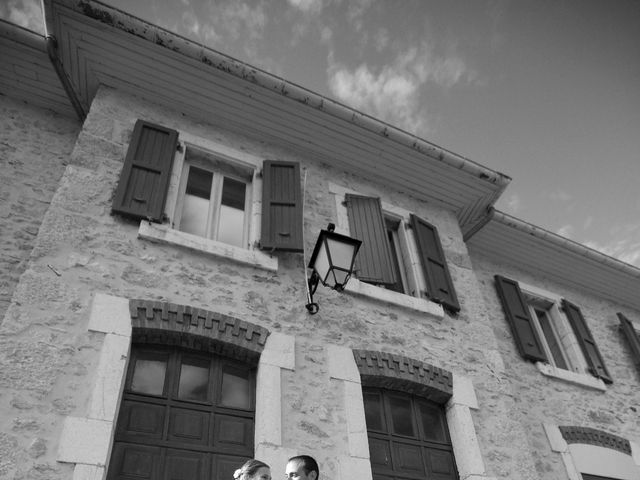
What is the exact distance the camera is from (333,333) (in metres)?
5.48

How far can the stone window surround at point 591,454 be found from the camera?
21.5 ft

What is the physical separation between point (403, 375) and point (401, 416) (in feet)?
1.36

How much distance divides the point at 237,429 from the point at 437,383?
2.20 meters

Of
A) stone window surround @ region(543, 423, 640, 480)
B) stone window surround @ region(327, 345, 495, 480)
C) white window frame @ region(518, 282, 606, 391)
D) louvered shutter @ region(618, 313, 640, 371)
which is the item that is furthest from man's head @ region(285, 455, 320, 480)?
louvered shutter @ region(618, 313, 640, 371)

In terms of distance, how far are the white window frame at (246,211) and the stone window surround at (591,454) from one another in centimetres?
418

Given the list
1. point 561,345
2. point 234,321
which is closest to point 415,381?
point 234,321

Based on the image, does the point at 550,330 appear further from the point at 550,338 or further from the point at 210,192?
the point at 210,192

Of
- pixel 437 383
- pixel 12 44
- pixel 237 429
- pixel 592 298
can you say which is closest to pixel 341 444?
pixel 237 429

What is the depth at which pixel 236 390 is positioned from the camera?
4.80 metres

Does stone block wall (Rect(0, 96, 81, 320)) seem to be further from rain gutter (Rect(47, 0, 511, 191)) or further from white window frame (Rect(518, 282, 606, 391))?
white window frame (Rect(518, 282, 606, 391))

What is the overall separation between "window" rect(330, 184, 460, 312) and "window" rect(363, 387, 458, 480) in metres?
1.35

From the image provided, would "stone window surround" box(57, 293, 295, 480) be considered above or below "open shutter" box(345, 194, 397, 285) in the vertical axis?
below

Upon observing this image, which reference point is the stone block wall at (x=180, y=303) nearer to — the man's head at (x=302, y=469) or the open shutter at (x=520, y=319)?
the open shutter at (x=520, y=319)

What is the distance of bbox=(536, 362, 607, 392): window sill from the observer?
7.34 meters
